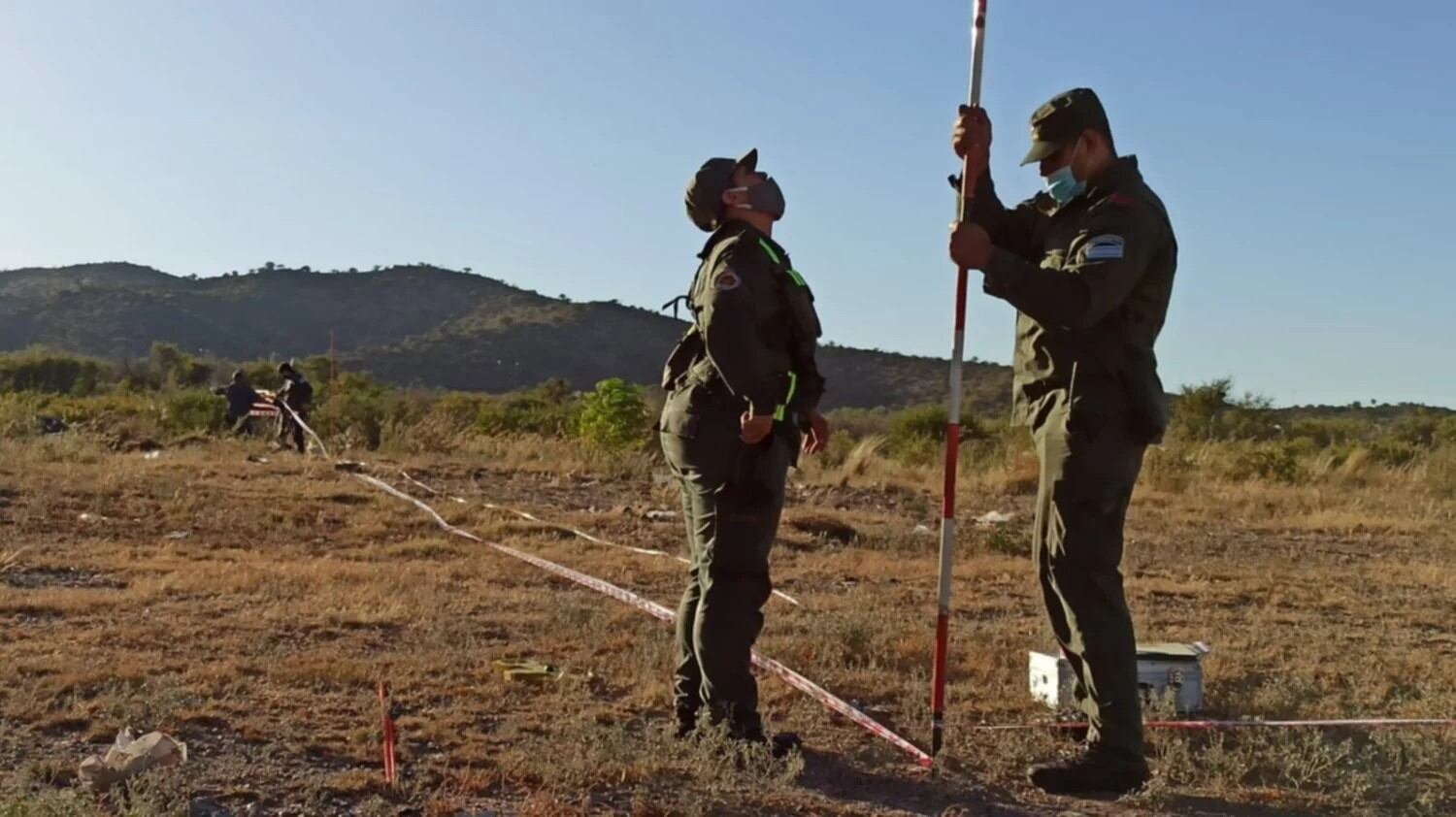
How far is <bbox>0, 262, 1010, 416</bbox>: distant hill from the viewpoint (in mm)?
69500

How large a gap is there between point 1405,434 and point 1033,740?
33289 mm

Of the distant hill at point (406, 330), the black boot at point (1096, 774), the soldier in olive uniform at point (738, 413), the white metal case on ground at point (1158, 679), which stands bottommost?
the black boot at point (1096, 774)

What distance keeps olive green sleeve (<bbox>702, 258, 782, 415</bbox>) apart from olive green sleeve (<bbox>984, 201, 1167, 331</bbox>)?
30.2 inches

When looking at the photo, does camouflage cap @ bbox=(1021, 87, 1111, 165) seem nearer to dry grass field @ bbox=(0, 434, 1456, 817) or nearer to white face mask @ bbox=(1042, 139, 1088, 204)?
white face mask @ bbox=(1042, 139, 1088, 204)

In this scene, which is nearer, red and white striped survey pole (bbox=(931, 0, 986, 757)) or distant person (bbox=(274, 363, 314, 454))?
red and white striped survey pole (bbox=(931, 0, 986, 757))

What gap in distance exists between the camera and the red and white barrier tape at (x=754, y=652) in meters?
4.82

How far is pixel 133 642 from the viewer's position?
19.2 ft

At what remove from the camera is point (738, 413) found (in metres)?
4.48

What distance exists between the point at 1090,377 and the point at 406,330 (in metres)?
80.8

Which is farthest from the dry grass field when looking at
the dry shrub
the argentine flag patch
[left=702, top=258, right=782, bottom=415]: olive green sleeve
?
the dry shrub

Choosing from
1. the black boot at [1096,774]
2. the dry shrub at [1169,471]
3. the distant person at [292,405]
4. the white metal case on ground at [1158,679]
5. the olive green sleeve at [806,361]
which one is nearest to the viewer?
the black boot at [1096,774]

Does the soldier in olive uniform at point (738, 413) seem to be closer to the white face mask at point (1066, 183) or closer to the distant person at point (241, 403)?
the white face mask at point (1066, 183)

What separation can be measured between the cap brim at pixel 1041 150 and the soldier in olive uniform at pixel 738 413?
2.78 feet

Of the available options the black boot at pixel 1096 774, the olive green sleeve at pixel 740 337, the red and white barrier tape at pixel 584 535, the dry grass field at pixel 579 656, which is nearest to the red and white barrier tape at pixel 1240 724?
the dry grass field at pixel 579 656
